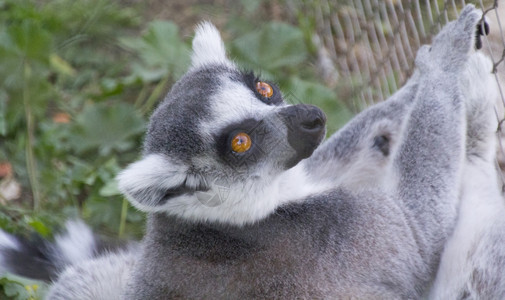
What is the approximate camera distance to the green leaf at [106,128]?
4676 mm

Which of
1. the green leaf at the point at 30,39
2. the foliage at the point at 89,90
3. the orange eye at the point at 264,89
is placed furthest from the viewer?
the green leaf at the point at 30,39

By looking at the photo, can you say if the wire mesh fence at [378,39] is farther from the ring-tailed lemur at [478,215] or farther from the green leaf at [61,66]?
the green leaf at [61,66]

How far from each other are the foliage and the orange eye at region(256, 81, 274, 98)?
108 cm

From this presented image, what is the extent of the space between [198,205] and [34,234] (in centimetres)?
138

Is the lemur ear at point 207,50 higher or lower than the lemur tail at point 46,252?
higher

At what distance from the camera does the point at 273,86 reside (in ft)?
10.6

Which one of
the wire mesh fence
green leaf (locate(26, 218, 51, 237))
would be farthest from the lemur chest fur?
green leaf (locate(26, 218, 51, 237))

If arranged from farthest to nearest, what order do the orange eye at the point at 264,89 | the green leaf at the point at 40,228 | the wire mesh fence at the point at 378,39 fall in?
the green leaf at the point at 40,228, the wire mesh fence at the point at 378,39, the orange eye at the point at 264,89

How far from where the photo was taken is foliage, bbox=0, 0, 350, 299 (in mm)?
4395

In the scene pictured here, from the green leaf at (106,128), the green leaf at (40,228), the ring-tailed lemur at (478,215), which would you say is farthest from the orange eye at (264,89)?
the green leaf at (106,128)

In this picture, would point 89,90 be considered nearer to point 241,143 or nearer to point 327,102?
point 327,102

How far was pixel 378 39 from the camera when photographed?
4816 millimetres

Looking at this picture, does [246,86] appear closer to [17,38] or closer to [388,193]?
[388,193]

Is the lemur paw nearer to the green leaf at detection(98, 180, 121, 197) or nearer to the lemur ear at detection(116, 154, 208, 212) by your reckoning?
the lemur ear at detection(116, 154, 208, 212)
